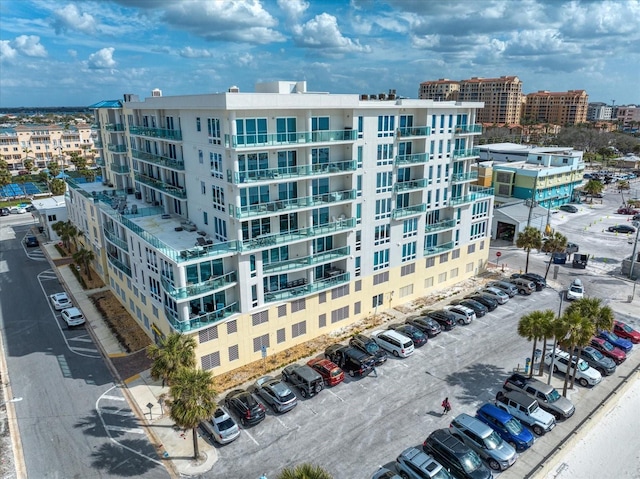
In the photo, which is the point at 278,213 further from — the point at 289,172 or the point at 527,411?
the point at 527,411

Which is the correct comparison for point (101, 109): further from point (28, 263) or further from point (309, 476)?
point (309, 476)

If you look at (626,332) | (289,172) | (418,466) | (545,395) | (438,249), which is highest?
(289,172)

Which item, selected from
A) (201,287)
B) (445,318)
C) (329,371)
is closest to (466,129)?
(445,318)

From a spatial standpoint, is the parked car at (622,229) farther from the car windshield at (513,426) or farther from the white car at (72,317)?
the white car at (72,317)

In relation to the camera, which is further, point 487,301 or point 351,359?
point 487,301

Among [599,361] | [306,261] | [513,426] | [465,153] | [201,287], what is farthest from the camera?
[465,153]

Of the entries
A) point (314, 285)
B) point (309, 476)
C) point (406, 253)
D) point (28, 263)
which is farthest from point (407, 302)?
point (28, 263)
